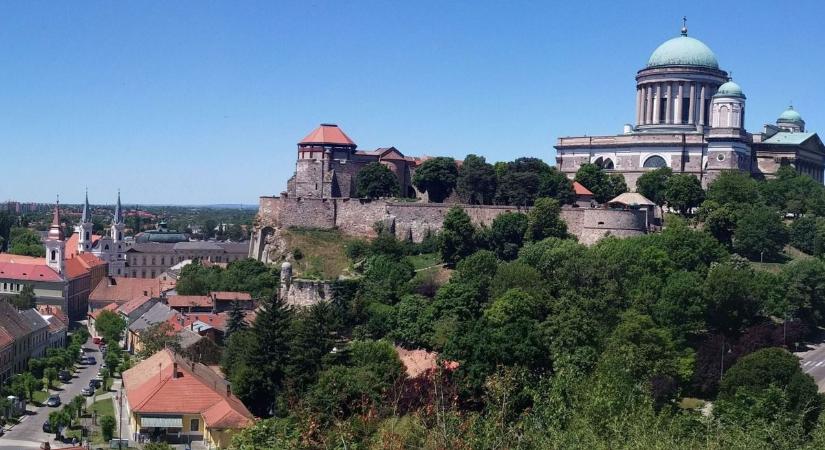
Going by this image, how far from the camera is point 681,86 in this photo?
6956 cm

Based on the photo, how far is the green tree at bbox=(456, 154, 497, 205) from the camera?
2480 inches

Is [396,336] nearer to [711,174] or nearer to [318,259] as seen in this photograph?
[318,259]

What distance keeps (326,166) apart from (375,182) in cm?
339

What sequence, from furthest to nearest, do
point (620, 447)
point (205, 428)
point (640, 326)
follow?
point (640, 326), point (205, 428), point (620, 447)

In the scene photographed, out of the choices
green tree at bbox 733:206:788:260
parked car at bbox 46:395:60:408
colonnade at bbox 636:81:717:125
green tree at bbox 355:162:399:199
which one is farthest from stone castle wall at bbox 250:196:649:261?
parked car at bbox 46:395:60:408

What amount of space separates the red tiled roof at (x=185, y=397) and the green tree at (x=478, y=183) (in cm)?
2715

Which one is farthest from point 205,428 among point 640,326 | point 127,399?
point 640,326

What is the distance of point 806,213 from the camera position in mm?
59750

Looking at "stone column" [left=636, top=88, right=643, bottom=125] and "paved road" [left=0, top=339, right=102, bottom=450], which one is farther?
"stone column" [left=636, top=88, right=643, bottom=125]

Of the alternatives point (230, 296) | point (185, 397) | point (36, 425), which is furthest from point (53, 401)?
point (230, 296)

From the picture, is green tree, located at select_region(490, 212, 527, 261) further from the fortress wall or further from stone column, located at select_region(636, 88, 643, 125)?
stone column, located at select_region(636, 88, 643, 125)

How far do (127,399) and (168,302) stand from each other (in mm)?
22568

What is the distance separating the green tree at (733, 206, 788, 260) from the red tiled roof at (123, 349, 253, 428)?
28.5m

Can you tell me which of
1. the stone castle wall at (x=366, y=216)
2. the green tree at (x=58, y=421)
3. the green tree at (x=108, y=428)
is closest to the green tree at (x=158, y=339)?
the green tree at (x=58, y=421)
